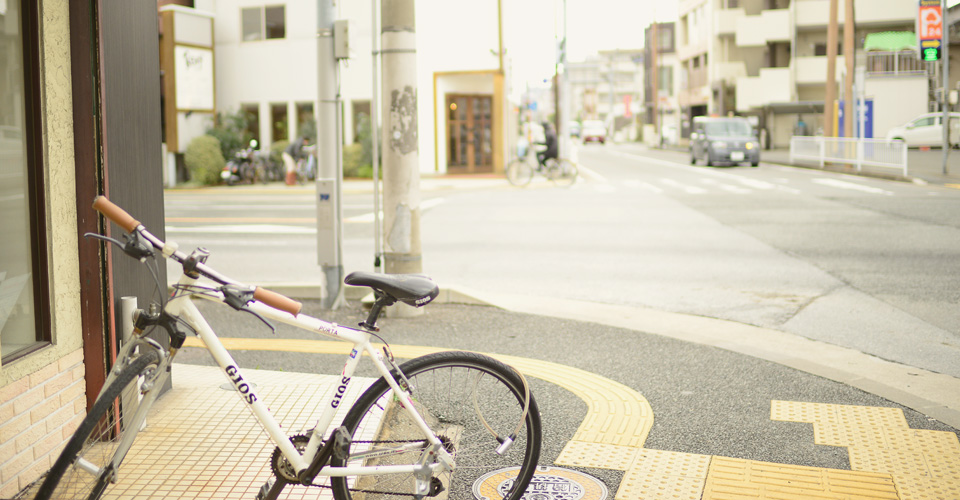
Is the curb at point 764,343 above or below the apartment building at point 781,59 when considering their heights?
below

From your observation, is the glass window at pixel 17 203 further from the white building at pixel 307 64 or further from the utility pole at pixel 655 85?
the utility pole at pixel 655 85

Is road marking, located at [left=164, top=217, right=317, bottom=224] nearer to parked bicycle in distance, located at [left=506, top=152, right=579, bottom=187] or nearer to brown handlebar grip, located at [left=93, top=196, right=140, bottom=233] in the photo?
parked bicycle in distance, located at [left=506, top=152, right=579, bottom=187]

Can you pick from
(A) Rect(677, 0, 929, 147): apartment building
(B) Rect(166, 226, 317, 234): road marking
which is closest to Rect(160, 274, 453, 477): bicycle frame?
(B) Rect(166, 226, 317, 234): road marking

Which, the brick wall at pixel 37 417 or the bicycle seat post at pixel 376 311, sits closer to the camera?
the bicycle seat post at pixel 376 311

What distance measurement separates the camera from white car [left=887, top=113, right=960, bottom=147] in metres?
39.9

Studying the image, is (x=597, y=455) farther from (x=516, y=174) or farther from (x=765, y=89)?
(x=765, y=89)

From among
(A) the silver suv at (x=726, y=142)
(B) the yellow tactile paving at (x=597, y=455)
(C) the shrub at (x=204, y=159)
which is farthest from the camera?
(A) the silver suv at (x=726, y=142)

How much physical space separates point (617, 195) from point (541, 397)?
17114 mm

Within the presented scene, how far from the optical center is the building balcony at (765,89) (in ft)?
172

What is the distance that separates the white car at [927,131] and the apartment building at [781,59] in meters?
7.53

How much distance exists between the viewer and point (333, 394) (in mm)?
3344

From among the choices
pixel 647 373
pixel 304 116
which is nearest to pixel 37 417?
pixel 647 373

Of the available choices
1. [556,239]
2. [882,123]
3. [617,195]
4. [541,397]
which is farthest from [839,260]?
[882,123]

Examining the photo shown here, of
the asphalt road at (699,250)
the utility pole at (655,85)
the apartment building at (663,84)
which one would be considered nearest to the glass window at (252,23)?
the asphalt road at (699,250)
